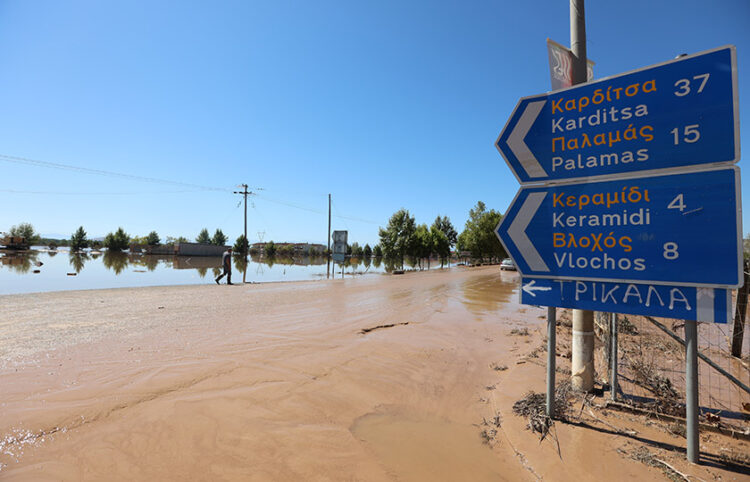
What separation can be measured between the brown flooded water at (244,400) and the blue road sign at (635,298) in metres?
1.54

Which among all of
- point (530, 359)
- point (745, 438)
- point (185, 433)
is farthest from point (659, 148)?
point (185, 433)

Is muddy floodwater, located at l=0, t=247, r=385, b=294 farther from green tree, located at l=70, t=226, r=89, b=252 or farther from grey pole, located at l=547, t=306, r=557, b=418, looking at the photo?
green tree, located at l=70, t=226, r=89, b=252

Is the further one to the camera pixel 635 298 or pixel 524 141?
pixel 524 141

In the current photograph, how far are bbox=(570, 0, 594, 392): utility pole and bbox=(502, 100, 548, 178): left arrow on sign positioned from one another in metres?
0.99

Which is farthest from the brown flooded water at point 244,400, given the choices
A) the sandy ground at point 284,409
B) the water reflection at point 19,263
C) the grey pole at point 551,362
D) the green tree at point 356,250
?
the green tree at point 356,250

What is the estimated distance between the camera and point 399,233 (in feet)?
158

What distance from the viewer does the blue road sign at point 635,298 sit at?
2377 millimetres

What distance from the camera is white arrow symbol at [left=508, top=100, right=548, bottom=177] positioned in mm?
3332

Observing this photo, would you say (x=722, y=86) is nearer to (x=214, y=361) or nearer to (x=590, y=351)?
(x=590, y=351)

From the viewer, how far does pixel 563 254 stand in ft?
10.1

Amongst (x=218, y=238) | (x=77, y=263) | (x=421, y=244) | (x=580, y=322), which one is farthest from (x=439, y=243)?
(x=218, y=238)

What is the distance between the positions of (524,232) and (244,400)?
378 centimetres

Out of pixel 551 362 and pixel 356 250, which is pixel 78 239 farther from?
pixel 551 362

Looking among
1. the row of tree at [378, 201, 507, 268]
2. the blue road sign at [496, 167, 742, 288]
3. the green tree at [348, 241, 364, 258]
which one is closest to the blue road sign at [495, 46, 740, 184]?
the blue road sign at [496, 167, 742, 288]
